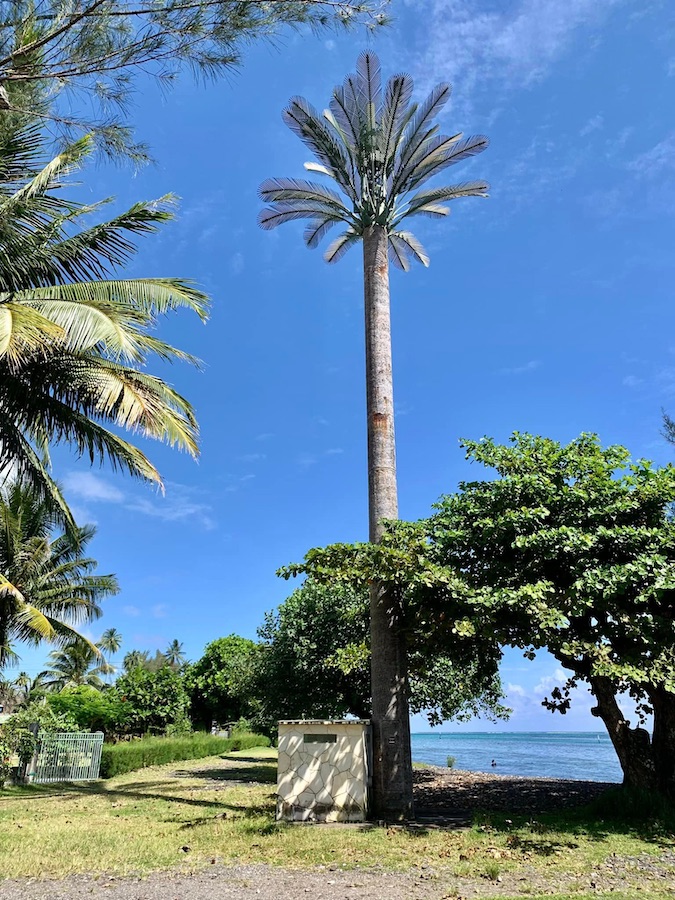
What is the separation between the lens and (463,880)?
6242mm

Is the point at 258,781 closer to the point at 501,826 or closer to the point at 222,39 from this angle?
the point at 501,826

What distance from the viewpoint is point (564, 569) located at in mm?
9617

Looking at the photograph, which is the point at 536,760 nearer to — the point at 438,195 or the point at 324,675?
the point at 324,675

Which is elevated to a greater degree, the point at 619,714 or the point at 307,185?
the point at 307,185

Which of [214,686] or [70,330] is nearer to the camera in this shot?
[70,330]

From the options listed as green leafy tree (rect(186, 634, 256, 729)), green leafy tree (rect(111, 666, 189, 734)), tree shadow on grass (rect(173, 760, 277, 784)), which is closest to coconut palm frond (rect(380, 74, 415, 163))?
tree shadow on grass (rect(173, 760, 277, 784))

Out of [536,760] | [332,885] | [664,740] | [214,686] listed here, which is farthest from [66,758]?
[536,760]

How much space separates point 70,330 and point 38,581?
1569 centimetres

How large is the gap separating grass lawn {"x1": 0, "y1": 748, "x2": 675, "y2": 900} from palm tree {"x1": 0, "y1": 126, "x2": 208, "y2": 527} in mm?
5420

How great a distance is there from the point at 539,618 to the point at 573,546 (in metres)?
1.16

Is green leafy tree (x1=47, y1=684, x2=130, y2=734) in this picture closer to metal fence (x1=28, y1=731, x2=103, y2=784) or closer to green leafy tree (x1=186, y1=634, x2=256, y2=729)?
metal fence (x1=28, y1=731, x2=103, y2=784)

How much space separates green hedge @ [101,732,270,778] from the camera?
67.5ft

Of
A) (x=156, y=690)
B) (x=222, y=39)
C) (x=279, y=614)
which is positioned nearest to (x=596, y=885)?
(x=222, y=39)

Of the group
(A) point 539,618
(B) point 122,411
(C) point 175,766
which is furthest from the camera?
(C) point 175,766
